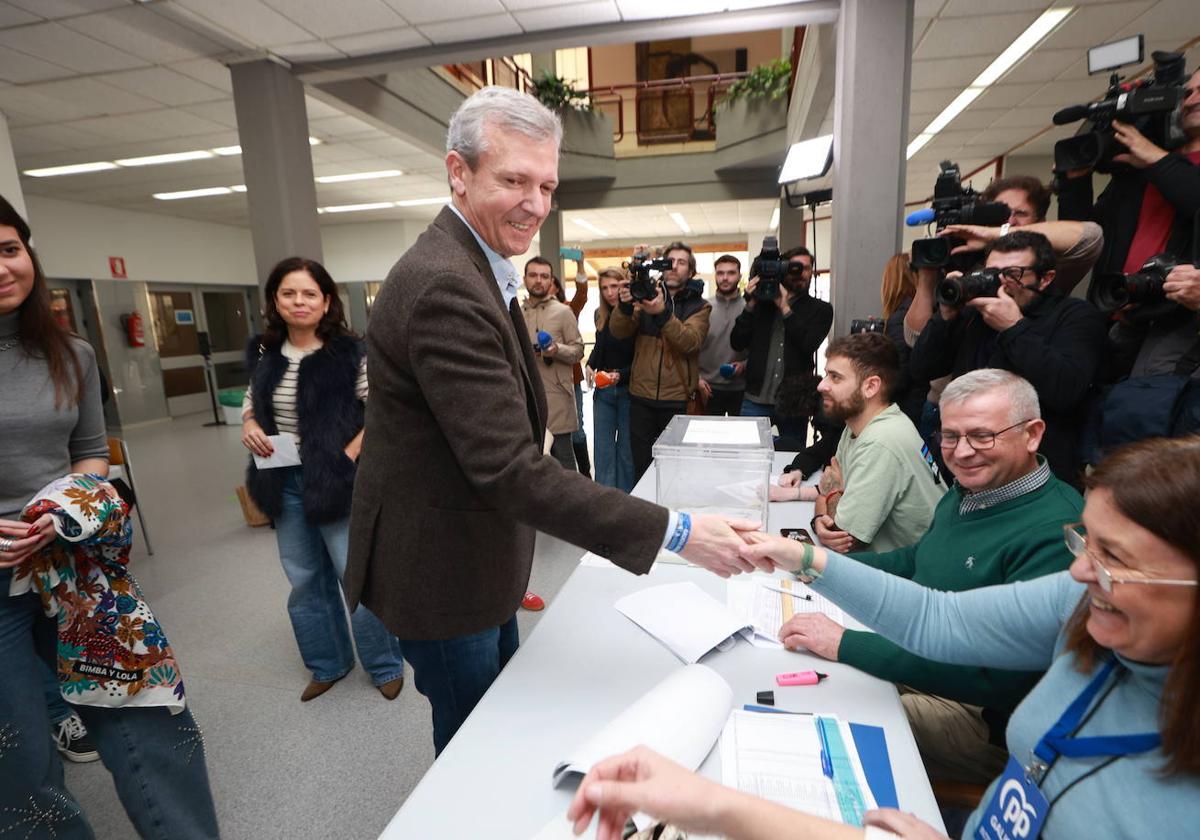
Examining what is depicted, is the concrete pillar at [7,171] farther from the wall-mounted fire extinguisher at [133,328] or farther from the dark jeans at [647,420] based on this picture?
the dark jeans at [647,420]

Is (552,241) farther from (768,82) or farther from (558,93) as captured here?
(768,82)

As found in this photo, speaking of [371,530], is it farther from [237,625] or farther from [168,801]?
[237,625]

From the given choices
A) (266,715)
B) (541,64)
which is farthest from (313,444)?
(541,64)

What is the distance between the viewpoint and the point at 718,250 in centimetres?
1491

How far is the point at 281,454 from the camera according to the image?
2.02 m

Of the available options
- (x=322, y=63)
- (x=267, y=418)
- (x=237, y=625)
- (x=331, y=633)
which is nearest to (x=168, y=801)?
(x=331, y=633)

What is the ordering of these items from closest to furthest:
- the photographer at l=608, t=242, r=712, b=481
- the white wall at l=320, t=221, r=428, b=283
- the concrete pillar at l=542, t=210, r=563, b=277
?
the photographer at l=608, t=242, r=712, b=481, the concrete pillar at l=542, t=210, r=563, b=277, the white wall at l=320, t=221, r=428, b=283

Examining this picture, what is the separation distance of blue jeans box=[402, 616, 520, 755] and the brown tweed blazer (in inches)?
2.2

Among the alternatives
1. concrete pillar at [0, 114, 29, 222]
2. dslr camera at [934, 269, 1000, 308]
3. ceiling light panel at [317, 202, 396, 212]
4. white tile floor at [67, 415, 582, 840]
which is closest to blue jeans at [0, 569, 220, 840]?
white tile floor at [67, 415, 582, 840]

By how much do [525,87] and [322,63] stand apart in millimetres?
4744

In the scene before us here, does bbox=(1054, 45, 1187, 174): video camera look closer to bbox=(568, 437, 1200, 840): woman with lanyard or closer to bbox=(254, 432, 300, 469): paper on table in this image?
bbox=(568, 437, 1200, 840): woman with lanyard

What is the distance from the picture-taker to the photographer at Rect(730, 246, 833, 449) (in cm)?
311

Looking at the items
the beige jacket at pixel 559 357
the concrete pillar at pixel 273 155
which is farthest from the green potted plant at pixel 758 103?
the concrete pillar at pixel 273 155

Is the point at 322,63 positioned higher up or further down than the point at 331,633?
higher up
